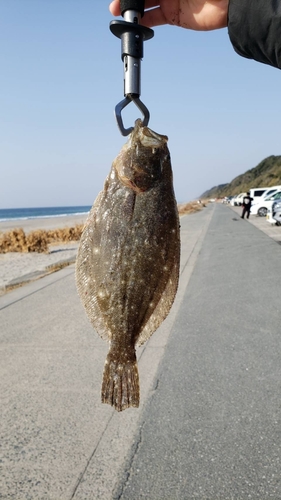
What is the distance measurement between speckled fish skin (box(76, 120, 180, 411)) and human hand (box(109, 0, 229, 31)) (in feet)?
1.98

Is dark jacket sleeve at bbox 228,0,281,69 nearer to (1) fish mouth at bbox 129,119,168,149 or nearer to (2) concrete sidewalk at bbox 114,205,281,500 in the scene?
(1) fish mouth at bbox 129,119,168,149

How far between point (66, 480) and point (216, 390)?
2.24m

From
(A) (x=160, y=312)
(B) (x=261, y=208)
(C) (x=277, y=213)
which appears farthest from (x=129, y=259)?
(B) (x=261, y=208)

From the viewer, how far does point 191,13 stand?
1914 millimetres

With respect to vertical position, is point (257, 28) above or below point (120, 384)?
above

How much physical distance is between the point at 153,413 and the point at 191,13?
4256 mm

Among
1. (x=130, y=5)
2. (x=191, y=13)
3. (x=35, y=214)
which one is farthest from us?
(x=35, y=214)

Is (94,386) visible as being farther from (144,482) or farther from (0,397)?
(144,482)

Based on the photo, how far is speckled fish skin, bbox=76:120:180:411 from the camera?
5.09 ft

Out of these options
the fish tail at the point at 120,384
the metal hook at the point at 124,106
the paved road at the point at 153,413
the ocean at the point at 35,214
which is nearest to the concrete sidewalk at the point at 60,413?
the paved road at the point at 153,413

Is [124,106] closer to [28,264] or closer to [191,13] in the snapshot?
[191,13]

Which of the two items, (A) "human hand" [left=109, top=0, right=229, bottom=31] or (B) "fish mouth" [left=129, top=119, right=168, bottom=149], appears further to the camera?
(A) "human hand" [left=109, top=0, right=229, bottom=31]

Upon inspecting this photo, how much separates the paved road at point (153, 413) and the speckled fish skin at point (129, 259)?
2.69 meters

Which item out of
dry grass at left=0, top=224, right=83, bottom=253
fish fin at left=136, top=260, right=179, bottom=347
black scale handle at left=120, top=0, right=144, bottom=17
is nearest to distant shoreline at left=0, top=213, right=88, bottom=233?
dry grass at left=0, top=224, right=83, bottom=253
